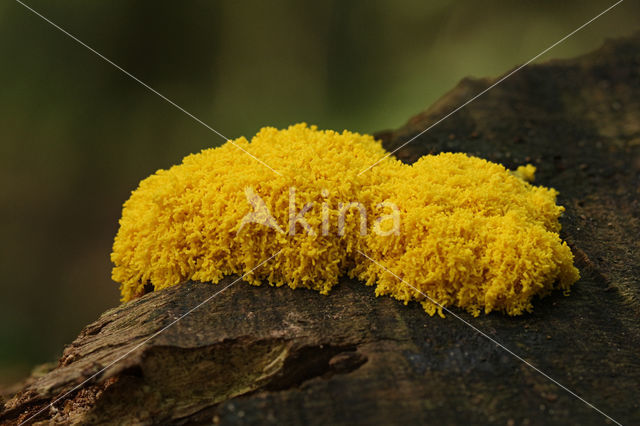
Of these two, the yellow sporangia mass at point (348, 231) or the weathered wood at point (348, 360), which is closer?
the weathered wood at point (348, 360)

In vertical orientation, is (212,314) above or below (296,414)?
above

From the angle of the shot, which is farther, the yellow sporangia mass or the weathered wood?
the yellow sporangia mass

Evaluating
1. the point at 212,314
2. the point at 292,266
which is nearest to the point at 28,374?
the point at 212,314

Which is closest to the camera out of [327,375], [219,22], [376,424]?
[376,424]

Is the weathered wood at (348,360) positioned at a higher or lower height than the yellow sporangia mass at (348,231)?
lower

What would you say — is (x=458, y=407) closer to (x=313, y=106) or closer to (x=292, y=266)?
(x=292, y=266)
